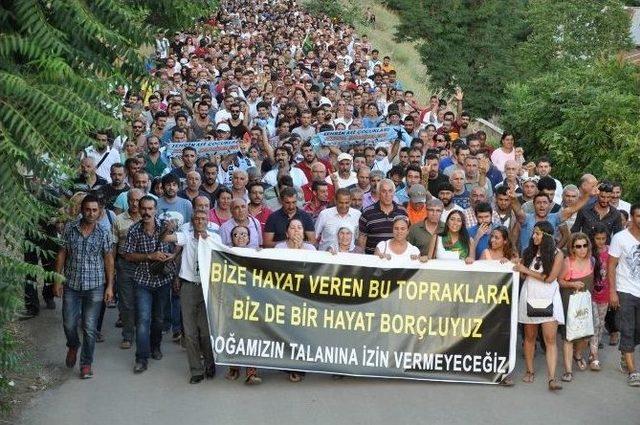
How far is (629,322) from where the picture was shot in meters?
11.0

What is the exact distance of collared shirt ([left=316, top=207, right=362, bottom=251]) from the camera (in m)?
Answer: 11.9

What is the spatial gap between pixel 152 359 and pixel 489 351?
11.2 feet

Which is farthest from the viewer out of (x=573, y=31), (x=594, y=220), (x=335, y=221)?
(x=573, y=31)

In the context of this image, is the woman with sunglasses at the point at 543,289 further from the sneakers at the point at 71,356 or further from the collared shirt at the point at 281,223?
the sneakers at the point at 71,356

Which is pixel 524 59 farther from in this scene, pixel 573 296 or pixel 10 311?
pixel 10 311

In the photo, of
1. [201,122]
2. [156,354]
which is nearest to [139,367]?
[156,354]

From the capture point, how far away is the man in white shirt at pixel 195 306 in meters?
10.7

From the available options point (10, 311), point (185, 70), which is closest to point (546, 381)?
point (10, 311)

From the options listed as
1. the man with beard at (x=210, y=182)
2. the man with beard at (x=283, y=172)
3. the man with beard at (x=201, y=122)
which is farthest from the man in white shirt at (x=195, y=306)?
the man with beard at (x=201, y=122)

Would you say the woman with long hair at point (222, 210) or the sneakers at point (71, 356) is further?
the woman with long hair at point (222, 210)

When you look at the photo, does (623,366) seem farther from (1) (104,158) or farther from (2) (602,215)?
(1) (104,158)

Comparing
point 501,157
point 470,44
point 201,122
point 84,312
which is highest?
point 470,44

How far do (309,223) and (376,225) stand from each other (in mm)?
709

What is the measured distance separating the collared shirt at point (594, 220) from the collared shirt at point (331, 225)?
2.40 m
